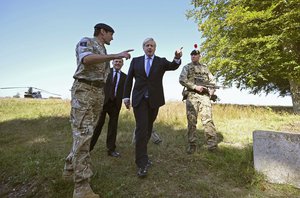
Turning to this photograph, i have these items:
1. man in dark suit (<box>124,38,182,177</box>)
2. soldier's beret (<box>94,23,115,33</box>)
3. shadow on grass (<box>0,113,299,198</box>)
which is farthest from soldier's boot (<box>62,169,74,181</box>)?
soldier's beret (<box>94,23,115,33</box>)

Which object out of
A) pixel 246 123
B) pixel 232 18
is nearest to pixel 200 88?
pixel 246 123

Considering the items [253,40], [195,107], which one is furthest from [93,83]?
[253,40]

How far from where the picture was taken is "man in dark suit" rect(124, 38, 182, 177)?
4.10m

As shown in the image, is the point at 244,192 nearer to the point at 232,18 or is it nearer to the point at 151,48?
the point at 151,48

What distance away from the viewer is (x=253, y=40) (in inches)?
429

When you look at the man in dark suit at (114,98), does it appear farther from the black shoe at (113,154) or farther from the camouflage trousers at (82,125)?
the camouflage trousers at (82,125)

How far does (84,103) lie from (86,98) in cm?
8

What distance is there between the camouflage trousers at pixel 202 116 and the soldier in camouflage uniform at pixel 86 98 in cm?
242

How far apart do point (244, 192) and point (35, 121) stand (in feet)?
30.3

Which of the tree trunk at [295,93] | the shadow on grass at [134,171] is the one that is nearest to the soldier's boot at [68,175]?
the shadow on grass at [134,171]

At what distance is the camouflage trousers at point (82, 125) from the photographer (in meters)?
3.29

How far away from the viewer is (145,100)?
4.21 m

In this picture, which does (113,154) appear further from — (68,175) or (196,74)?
(196,74)

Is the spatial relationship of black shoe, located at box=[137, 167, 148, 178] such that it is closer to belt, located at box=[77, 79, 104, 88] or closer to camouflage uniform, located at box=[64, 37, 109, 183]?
camouflage uniform, located at box=[64, 37, 109, 183]
